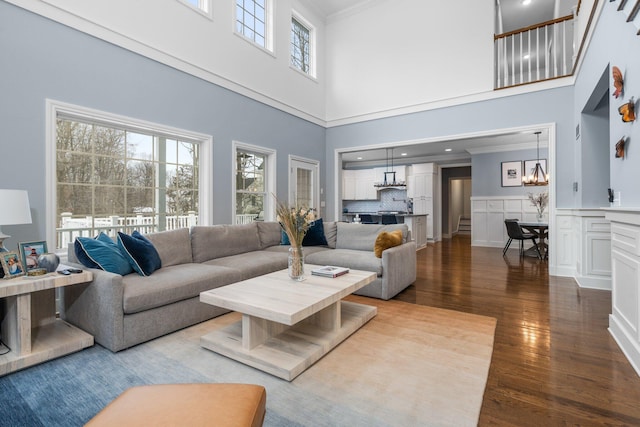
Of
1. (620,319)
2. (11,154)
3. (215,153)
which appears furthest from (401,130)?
(11,154)

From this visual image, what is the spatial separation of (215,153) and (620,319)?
470 centimetres

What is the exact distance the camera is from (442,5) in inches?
221

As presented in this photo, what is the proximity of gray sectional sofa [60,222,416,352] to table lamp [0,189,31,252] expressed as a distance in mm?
616

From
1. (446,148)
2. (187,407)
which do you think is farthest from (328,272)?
(446,148)

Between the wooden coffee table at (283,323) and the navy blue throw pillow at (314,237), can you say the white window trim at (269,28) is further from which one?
the wooden coffee table at (283,323)

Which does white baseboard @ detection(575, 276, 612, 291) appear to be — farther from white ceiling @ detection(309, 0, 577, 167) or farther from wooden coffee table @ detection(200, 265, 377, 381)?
wooden coffee table @ detection(200, 265, 377, 381)

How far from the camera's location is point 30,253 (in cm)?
244

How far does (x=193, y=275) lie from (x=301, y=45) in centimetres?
545

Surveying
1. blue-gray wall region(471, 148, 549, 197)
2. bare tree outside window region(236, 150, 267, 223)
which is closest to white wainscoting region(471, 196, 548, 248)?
blue-gray wall region(471, 148, 549, 197)

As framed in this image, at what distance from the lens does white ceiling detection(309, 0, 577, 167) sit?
621cm

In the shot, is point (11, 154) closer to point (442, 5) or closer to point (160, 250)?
point (160, 250)

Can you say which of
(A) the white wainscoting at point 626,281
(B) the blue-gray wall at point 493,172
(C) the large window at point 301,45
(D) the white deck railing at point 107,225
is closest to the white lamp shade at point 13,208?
(D) the white deck railing at point 107,225

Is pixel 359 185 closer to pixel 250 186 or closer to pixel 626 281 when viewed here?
pixel 250 186

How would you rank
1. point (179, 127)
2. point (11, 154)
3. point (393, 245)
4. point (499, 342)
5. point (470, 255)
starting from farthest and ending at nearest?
1. point (470, 255)
2. point (179, 127)
3. point (393, 245)
4. point (11, 154)
5. point (499, 342)
